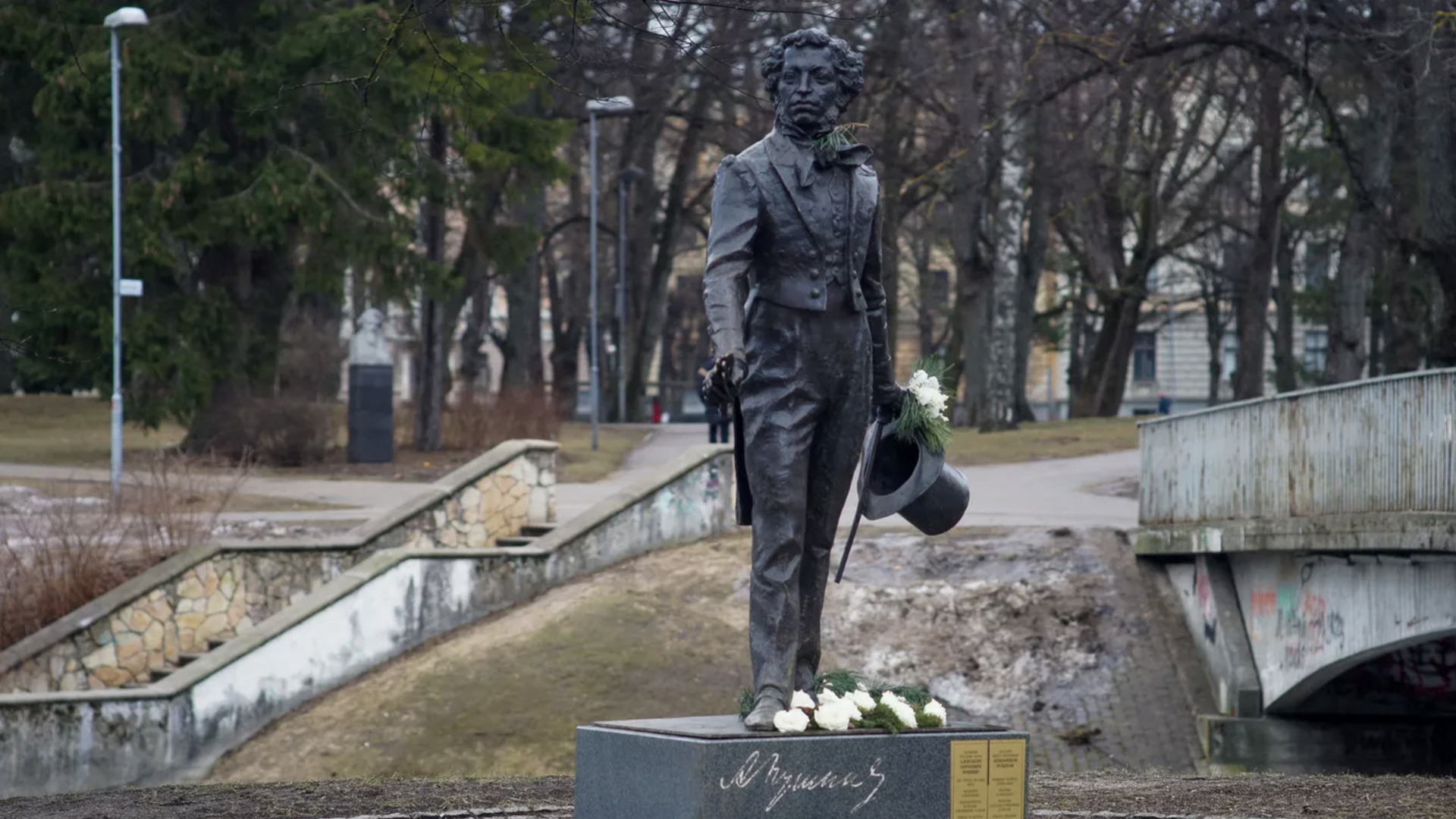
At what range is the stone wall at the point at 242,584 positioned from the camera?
18.3 m

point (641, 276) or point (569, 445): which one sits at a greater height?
point (641, 276)

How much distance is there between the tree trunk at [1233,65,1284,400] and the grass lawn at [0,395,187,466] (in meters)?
19.4

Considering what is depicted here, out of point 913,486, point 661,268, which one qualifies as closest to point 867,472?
point 913,486

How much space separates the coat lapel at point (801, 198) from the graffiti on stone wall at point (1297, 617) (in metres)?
8.78

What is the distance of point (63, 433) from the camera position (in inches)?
1548

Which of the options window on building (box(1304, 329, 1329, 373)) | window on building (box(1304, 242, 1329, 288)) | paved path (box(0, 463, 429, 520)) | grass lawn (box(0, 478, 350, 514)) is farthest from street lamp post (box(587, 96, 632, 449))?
window on building (box(1304, 329, 1329, 373))

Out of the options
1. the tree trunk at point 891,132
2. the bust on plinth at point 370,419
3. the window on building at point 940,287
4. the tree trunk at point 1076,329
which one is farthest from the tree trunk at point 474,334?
the bust on plinth at point 370,419

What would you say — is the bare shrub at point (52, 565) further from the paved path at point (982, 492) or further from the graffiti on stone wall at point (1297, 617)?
the graffiti on stone wall at point (1297, 617)

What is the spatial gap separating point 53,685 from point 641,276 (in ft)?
107

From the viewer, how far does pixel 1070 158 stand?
129 ft

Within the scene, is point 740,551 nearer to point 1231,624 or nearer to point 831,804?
point 1231,624

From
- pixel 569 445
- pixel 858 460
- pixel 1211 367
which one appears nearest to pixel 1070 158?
pixel 569 445

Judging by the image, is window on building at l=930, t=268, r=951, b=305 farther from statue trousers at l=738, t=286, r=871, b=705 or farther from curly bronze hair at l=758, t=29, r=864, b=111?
statue trousers at l=738, t=286, r=871, b=705

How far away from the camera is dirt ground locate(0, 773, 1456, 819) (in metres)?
9.85
